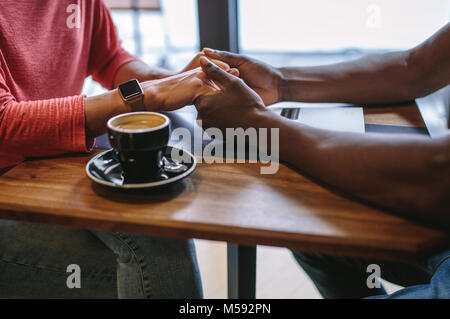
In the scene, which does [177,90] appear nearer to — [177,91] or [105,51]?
[177,91]

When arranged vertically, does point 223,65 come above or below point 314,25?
below

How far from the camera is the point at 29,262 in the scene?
87cm

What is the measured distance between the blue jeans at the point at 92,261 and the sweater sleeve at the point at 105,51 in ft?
2.19

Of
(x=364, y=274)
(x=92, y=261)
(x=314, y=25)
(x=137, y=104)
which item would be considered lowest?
(x=364, y=274)

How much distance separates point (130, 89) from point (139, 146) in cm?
28

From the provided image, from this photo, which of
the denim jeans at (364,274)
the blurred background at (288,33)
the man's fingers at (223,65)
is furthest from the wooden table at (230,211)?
the blurred background at (288,33)

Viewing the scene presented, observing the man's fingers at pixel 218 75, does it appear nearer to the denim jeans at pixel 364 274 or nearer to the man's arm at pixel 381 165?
the man's arm at pixel 381 165

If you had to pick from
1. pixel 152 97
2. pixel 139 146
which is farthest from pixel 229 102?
pixel 139 146

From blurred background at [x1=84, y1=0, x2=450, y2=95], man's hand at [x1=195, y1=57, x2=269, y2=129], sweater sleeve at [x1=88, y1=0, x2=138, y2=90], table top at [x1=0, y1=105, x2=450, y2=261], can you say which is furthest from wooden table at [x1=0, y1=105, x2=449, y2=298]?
blurred background at [x1=84, y1=0, x2=450, y2=95]

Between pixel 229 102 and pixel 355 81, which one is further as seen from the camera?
pixel 355 81

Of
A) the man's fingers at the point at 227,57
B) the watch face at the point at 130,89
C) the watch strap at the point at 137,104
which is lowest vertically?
the watch strap at the point at 137,104

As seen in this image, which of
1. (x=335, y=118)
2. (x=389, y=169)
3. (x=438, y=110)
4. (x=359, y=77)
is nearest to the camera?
(x=389, y=169)

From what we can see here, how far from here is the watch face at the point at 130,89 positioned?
875 mm

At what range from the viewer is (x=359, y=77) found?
112 cm
